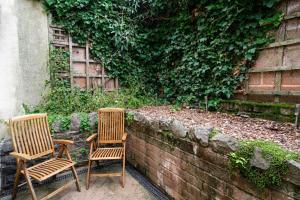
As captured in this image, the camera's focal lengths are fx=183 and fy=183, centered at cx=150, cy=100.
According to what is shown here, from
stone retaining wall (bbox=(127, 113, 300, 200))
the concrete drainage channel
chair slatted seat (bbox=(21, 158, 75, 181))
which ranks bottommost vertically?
the concrete drainage channel

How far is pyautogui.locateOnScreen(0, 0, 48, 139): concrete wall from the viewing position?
2.97 m

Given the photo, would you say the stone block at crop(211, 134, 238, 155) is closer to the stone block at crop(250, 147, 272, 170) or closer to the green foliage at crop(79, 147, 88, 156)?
the stone block at crop(250, 147, 272, 170)

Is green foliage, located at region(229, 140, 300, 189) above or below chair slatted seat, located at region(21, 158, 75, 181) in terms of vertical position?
above

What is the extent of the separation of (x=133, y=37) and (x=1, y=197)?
3.84m

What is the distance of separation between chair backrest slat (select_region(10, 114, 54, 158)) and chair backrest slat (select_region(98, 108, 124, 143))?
0.82 meters

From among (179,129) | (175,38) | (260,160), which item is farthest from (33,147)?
(175,38)

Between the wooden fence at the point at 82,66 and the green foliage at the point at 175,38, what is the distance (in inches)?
5.9

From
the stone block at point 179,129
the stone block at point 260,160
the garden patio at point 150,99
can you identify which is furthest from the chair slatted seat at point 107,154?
the stone block at point 260,160

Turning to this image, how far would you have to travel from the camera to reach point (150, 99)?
4.37 meters

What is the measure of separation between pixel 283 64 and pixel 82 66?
3681mm

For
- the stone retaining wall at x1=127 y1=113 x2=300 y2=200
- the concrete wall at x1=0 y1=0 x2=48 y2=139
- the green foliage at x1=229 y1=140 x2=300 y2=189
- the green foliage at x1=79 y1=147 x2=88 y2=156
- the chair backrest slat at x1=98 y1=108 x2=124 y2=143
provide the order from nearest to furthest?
the green foliage at x1=229 y1=140 x2=300 y2=189, the stone retaining wall at x1=127 y1=113 x2=300 y2=200, the concrete wall at x1=0 y1=0 x2=48 y2=139, the chair backrest slat at x1=98 y1=108 x2=124 y2=143, the green foliage at x1=79 y1=147 x2=88 y2=156

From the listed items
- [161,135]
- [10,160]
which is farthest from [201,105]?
[10,160]

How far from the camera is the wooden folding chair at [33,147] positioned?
225 centimetres

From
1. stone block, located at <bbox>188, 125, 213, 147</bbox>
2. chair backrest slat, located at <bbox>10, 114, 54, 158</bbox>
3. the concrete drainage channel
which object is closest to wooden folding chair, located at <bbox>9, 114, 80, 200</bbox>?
chair backrest slat, located at <bbox>10, 114, 54, 158</bbox>
